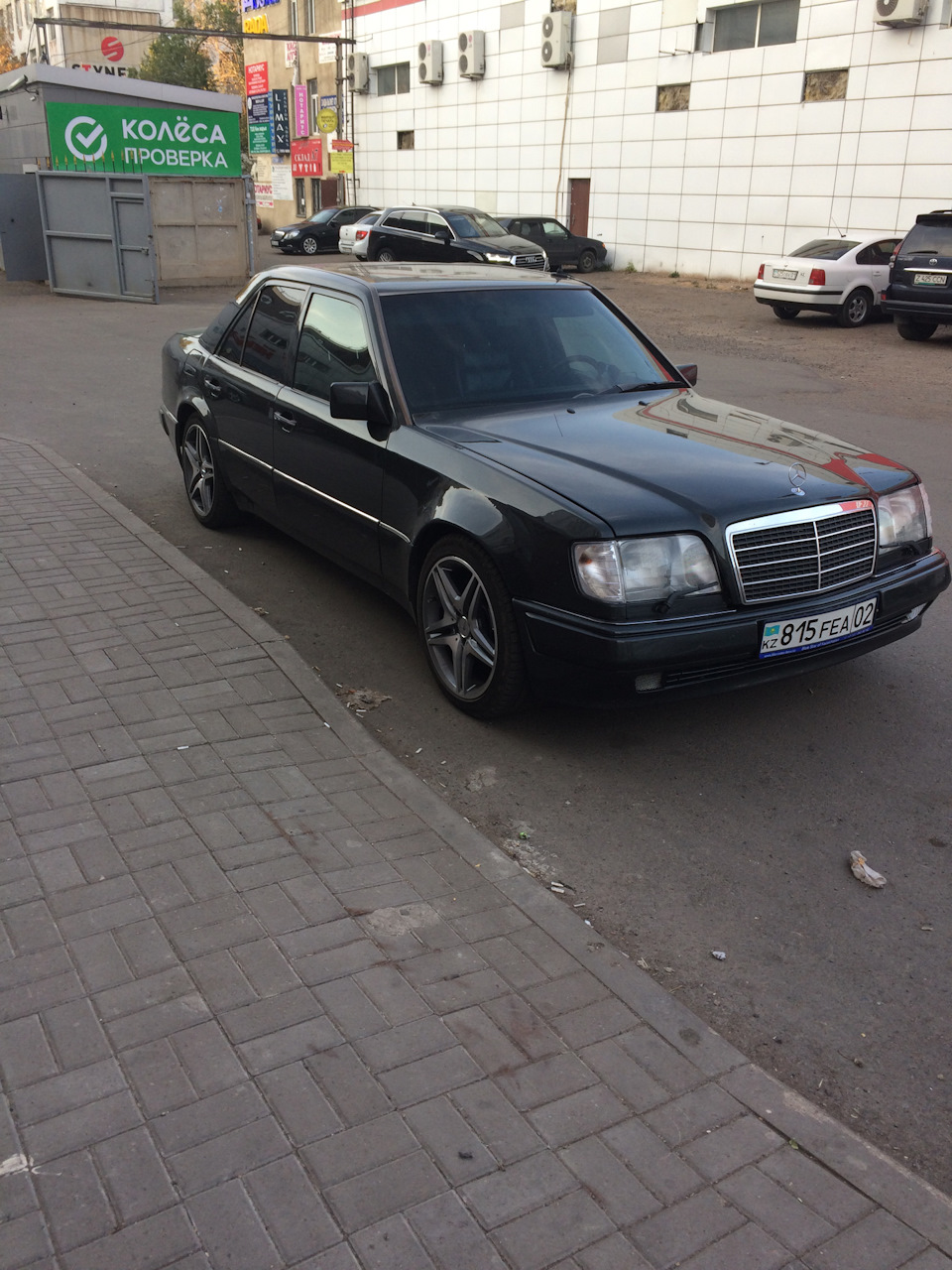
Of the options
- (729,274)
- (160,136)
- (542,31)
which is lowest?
(729,274)

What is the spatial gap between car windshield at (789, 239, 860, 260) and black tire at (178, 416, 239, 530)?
53.7 ft

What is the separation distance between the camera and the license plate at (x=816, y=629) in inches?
157

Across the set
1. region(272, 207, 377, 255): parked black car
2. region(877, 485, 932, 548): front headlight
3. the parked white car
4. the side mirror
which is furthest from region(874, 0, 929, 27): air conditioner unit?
the side mirror

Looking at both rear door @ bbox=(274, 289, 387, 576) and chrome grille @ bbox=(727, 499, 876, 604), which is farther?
rear door @ bbox=(274, 289, 387, 576)

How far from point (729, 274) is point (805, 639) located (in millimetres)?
28376

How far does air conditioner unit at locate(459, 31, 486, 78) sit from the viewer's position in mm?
37531

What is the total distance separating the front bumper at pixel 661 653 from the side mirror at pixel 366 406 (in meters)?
1.26

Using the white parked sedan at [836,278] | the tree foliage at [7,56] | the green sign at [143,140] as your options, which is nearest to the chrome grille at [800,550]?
the white parked sedan at [836,278]

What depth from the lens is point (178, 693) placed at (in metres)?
4.51

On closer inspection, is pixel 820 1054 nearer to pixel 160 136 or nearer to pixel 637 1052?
pixel 637 1052

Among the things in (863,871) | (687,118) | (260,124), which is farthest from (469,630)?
(260,124)

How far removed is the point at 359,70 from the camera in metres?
44.7

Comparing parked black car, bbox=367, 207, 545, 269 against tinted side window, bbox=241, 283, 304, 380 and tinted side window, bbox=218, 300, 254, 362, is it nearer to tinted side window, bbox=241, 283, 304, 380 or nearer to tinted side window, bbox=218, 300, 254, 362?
tinted side window, bbox=218, 300, 254, 362

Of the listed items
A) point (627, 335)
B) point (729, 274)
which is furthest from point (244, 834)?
point (729, 274)
